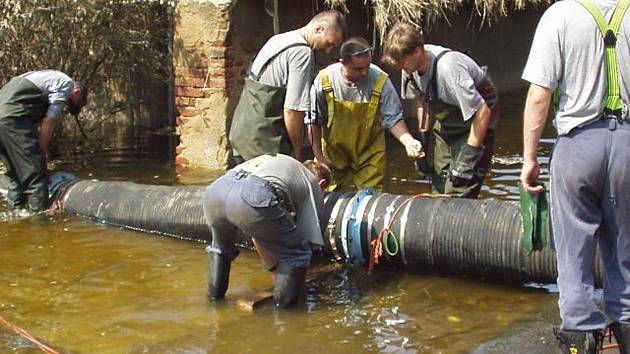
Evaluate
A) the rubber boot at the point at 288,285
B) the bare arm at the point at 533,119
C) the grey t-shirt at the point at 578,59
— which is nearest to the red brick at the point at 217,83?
the rubber boot at the point at 288,285

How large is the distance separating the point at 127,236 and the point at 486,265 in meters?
3.31

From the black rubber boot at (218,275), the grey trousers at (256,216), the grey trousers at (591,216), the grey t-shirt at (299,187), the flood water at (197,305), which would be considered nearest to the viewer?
the grey trousers at (591,216)

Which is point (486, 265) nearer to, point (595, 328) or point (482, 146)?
point (482, 146)

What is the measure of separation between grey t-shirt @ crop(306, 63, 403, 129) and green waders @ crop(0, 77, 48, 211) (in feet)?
9.82

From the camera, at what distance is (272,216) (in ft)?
18.3

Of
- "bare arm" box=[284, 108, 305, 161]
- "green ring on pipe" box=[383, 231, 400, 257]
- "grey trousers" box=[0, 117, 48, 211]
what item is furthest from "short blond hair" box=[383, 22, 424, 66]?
"grey trousers" box=[0, 117, 48, 211]

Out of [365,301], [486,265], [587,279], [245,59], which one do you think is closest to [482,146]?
[486,265]

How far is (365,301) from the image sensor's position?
6.05 metres

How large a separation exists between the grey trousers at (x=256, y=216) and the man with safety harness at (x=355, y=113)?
4.71 ft

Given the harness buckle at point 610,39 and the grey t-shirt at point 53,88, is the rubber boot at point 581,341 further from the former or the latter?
the grey t-shirt at point 53,88

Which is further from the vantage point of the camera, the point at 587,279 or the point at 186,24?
the point at 186,24

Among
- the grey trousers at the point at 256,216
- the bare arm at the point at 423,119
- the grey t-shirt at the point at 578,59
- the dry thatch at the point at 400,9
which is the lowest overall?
the grey trousers at the point at 256,216

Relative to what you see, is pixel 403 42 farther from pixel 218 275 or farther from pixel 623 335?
pixel 623 335

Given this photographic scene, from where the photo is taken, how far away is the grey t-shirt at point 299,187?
574cm
